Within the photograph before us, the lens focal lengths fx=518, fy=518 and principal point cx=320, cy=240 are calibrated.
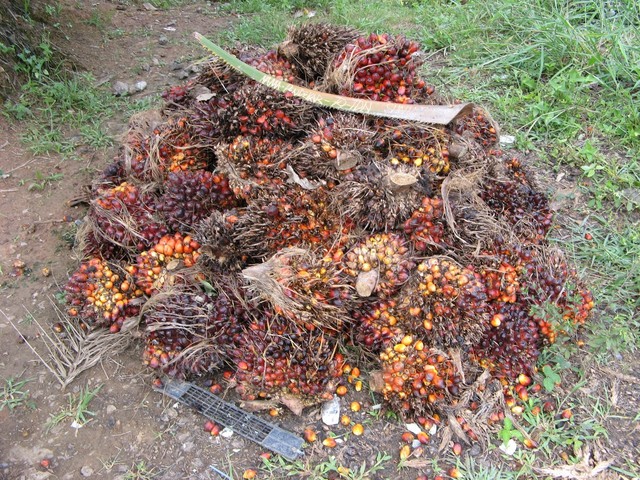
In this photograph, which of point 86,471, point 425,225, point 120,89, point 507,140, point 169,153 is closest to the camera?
point 86,471

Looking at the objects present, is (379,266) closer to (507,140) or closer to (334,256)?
(334,256)

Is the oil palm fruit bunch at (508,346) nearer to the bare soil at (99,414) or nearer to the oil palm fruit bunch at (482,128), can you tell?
the bare soil at (99,414)

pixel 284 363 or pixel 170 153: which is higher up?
pixel 170 153

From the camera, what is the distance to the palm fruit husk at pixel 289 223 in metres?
2.58

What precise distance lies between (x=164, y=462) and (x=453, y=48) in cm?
466

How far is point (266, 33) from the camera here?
18.9ft

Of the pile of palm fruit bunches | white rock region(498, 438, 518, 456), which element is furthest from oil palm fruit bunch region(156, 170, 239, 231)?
white rock region(498, 438, 518, 456)

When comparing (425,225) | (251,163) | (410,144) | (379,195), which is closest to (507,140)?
(410,144)

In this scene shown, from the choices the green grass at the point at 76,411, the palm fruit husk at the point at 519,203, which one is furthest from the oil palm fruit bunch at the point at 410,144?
the green grass at the point at 76,411

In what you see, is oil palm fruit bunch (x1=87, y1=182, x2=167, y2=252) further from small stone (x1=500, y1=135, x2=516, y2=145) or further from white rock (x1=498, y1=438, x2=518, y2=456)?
small stone (x1=500, y1=135, x2=516, y2=145)

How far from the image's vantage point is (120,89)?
4.73m

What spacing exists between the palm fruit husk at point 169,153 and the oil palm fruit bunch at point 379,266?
4.09 feet

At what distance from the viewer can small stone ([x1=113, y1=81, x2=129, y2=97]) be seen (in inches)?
185

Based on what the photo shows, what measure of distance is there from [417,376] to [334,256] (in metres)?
0.68
